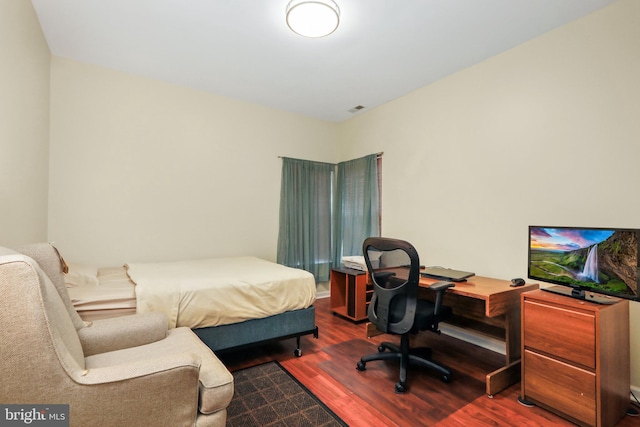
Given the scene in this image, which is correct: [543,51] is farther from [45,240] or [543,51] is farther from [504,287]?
[45,240]

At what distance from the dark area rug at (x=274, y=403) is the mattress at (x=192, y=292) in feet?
1.47

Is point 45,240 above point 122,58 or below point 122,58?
below

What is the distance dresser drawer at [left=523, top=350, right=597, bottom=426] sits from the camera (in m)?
1.72

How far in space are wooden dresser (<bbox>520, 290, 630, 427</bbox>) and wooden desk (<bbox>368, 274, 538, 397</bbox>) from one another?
190mm

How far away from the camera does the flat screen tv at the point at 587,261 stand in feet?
5.75

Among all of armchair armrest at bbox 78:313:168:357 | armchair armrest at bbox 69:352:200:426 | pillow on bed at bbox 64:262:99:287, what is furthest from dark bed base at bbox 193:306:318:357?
armchair armrest at bbox 69:352:200:426

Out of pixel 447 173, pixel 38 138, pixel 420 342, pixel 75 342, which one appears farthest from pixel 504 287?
pixel 38 138

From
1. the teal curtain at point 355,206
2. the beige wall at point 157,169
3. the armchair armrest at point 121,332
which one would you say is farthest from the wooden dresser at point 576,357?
the beige wall at point 157,169

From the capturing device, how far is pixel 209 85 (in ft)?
11.9

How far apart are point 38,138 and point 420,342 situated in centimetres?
396

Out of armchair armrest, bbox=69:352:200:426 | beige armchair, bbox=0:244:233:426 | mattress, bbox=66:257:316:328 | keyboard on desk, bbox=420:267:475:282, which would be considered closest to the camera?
beige armchair, bbox=0:244:233:426

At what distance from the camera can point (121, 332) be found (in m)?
1.75

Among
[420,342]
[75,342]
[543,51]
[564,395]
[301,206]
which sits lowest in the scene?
[420,342]

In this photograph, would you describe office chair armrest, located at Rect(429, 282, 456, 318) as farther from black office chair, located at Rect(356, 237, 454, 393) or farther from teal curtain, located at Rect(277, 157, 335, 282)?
teal curtain, located at Rect(277, 157, 335, 282)
